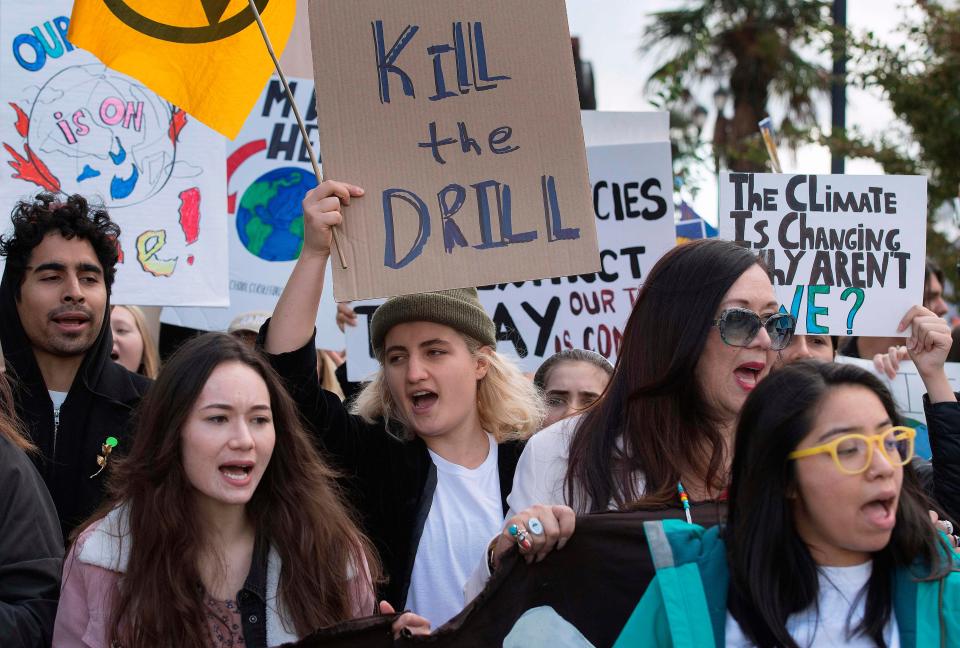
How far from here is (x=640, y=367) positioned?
9.53 ft

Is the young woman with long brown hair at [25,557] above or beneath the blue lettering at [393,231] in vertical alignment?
beneath

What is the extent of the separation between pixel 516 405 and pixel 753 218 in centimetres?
115

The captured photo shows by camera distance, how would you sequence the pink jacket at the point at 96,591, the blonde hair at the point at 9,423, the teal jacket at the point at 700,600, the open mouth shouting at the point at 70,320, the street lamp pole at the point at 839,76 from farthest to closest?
the street lamp pole at the point at 839,76 < the open mouth shouting at the point at 70,320 < the blonde hair at the point at 9,423 < the pink jacket at the point at 96,591 < the teal jacket at the point at 700,600

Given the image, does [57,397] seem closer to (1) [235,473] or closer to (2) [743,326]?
(1) [235,473]

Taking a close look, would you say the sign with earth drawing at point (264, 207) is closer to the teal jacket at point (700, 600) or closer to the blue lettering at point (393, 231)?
the blue lettering at point (393, 231)

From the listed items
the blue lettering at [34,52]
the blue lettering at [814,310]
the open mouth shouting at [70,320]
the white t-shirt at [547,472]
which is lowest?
the white t-shirt at [547,472]

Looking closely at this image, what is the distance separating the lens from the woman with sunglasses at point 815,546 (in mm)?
2148

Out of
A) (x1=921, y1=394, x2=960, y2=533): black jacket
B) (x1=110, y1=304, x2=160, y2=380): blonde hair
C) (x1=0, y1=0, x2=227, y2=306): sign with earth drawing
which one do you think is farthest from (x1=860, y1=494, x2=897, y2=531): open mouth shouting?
(x1=110, y1=304, x2=160, y2=380): blonde hair

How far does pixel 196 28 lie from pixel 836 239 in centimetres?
223

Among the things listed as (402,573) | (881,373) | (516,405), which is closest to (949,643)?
(402,573)

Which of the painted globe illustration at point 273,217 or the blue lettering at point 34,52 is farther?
the painted globe illustration at point 273,217

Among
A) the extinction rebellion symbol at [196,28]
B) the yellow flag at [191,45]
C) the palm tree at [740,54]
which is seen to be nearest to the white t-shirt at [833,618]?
the yellow flag at [191,45]

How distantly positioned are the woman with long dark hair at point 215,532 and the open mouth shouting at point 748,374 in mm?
993

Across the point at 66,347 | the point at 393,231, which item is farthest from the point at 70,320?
the point at 393,231
